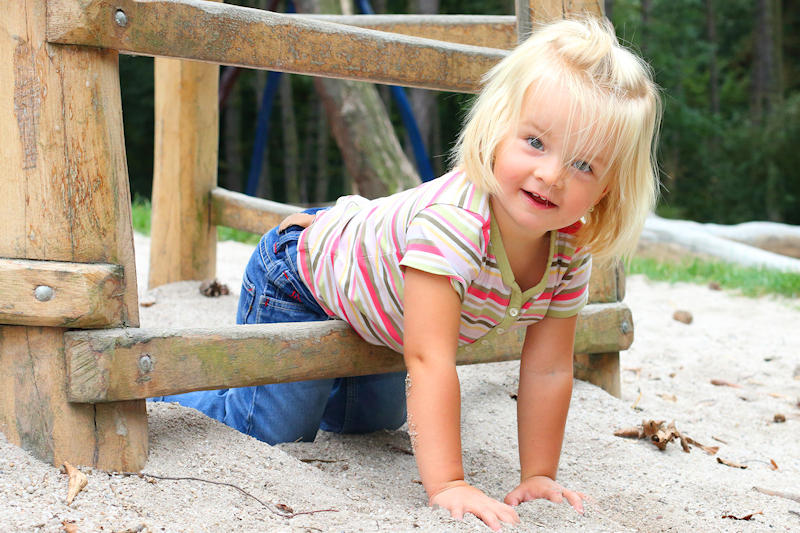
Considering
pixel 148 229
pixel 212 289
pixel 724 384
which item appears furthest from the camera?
pixel 148 229

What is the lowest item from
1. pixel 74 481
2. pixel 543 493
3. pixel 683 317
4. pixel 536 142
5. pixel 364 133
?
pixel 683 317

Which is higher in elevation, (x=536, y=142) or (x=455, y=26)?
(x=455, y=26)

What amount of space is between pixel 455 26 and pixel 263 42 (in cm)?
118

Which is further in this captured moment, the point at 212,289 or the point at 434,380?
the point at 212,289

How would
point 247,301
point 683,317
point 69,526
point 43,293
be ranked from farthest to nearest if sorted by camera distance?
point 683,317
point 247,301
point 43,293
point 69,526

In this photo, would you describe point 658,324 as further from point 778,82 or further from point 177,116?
point 778,82

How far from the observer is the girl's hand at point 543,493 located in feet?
5.20

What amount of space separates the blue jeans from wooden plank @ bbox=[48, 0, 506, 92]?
1.65 feet

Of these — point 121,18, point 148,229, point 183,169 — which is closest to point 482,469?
point 121,18

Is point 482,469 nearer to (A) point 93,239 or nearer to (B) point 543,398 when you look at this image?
(B) point 543,398

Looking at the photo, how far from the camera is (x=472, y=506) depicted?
140 centimetres

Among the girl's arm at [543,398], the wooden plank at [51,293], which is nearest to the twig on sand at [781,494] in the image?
the girl's arm at [543,398]

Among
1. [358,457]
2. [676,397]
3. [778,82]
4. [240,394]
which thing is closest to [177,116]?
[240,394]

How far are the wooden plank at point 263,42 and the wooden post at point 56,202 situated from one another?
0.05m
